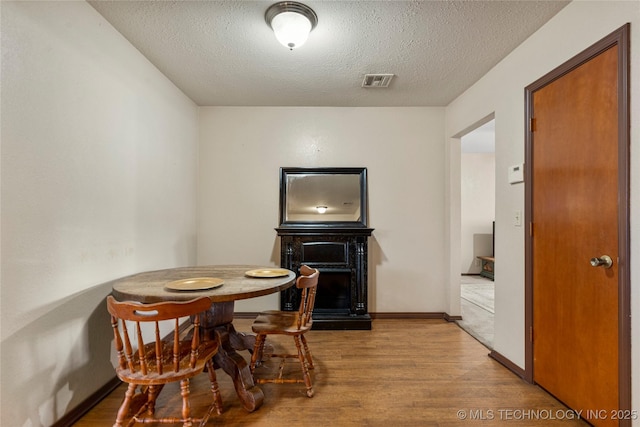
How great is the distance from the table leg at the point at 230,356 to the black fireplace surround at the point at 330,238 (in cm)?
126

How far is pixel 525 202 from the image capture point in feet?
7.25

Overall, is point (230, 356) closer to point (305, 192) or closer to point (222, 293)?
point (222, 293)

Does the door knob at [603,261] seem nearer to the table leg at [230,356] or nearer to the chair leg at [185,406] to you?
the table leg at [230,356]

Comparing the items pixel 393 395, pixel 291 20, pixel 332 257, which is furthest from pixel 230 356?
pixel 291 20

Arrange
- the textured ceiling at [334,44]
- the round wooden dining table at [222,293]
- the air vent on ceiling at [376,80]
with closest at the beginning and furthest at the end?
1. the round wooden dining table at [222,293]
2. the textured ceiling at [334,44]
3. the air vent on ceiling at [376,80]

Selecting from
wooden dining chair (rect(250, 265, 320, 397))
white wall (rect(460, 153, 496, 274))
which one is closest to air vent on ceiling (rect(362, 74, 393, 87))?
wooden dining chair (rect(250, 265, 320, 397))

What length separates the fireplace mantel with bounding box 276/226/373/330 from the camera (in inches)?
130

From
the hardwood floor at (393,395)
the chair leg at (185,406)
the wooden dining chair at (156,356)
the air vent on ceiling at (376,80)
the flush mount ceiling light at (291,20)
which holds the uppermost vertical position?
the air vent on ceiling at (376,80)

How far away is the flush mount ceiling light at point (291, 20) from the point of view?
1829mm

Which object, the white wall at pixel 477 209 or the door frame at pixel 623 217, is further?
the white wall at pixel 477 209

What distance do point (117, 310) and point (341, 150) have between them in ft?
9.23

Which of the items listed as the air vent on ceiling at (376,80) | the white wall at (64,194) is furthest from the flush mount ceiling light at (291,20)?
the white wall at (64,194)

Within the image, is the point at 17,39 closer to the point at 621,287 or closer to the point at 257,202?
the point at 257,202
